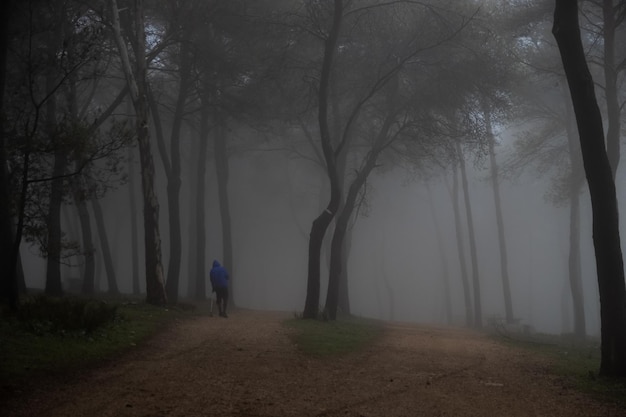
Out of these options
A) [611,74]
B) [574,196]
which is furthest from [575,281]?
[611,74]

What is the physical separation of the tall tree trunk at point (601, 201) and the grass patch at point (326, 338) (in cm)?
443

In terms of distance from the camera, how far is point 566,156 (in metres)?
27.4

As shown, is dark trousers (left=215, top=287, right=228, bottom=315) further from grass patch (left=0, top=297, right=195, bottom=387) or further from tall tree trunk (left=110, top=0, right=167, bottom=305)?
grass patch (left=0, top=297, right=195, bottom=387)

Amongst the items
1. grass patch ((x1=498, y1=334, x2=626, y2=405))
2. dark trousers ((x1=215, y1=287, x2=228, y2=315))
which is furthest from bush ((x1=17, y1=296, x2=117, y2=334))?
grass patch ((x1=498, y1=334, x2=626, y2=405))

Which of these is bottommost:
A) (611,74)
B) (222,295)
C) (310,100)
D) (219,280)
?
(222,295)

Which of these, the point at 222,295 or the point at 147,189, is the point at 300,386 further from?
the point at 222,295

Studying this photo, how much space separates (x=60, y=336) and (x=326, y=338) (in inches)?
200

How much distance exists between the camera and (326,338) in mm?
12062

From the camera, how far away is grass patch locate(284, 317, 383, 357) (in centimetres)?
1078

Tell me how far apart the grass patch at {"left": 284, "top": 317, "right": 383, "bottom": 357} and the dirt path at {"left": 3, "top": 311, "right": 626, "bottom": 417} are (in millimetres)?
377

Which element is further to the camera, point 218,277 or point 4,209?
point 218,277

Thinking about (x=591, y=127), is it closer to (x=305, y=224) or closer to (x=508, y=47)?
(x=508, y=47)

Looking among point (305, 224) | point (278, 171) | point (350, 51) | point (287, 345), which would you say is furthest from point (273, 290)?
point (287, 345)

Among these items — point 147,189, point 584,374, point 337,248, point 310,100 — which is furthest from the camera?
point 310,100
